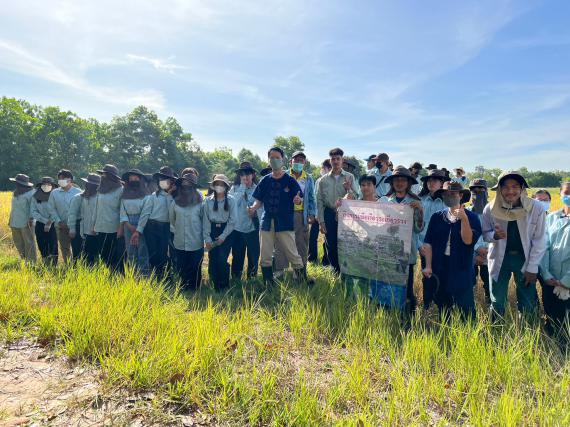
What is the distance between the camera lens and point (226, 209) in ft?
18.2

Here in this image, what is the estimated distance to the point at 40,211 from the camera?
7094 millimetres

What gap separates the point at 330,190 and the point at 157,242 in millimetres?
3421

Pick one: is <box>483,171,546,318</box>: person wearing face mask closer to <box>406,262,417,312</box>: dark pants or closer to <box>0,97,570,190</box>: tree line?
<box>406,262,417,312</box>: dark pants

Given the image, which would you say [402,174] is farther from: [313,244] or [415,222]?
[313,244]

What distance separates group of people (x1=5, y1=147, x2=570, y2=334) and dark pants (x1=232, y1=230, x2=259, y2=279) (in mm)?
21

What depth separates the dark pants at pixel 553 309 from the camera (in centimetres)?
345

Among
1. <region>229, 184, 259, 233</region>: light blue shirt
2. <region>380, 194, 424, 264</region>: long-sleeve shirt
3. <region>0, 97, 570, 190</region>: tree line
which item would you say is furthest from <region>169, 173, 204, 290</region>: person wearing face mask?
<region>0, 97, 570, 190</region>: tree line

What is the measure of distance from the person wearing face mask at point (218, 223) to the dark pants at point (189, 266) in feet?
0.88

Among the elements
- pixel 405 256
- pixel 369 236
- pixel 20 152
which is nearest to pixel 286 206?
pixel 369 236

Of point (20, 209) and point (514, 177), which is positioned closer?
point (514, 177)

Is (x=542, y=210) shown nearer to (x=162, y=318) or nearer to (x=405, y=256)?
(x=405, y=256)

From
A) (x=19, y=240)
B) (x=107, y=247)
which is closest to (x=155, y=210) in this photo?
(x=107, y=247)

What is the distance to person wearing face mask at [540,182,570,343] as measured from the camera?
3.37 metres

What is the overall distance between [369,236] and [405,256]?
0.53 meters
